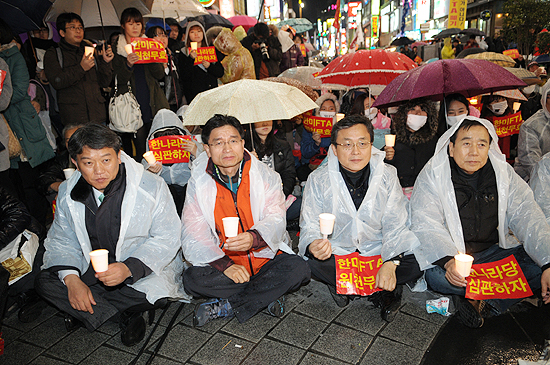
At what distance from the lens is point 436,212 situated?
3.35 metres

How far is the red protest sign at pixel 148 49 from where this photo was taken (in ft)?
16.1

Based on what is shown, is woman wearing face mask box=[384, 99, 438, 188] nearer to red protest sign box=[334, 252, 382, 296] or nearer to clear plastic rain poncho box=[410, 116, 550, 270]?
clear plastic rain poncho box=[410, 116, 550, 270]

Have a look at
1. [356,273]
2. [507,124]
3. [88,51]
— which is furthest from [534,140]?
[88,51]

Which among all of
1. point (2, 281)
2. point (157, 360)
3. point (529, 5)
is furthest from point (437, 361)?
point (529, 5)

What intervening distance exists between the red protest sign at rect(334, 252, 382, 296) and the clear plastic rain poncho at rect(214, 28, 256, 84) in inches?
179

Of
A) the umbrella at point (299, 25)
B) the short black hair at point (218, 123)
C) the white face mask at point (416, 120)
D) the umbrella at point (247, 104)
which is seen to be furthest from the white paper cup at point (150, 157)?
the umbrella at point (299, 25)

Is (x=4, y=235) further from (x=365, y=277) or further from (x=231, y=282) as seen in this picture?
(x=365, y=277)

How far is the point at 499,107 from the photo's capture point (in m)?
6.10

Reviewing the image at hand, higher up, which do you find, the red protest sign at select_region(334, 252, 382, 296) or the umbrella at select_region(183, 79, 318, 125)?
the umbrella at select_region(183, 79, 318, 125)

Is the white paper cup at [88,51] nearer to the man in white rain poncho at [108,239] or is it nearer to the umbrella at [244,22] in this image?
the man in white rain poncho at [108,239]

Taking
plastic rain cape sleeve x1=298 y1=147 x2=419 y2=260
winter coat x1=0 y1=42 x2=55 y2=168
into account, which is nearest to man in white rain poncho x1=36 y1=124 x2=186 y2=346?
plastic rain cape sleeve x1=298 y1=147 x2=419 y2=260

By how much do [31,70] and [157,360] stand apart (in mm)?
4931

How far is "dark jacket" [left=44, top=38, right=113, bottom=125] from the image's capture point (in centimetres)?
504

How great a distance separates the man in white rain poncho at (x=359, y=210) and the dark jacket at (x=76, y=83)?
135 inches
